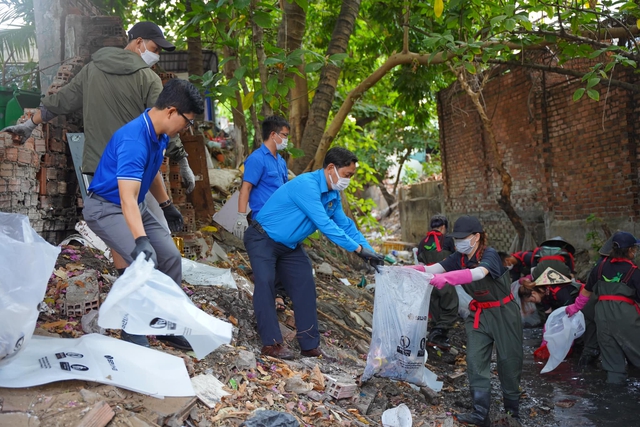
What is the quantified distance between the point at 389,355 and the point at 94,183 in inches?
88.7

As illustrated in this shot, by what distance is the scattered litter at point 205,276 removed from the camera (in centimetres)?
520

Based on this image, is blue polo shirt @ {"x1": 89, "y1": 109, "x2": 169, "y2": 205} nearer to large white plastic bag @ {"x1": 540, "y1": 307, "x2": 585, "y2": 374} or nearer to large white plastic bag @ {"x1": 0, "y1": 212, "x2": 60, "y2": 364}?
large white plastic bag @ {"x1": 0, "y1": 212, "x2": 60, "y2": 364}

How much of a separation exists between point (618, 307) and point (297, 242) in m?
3.04

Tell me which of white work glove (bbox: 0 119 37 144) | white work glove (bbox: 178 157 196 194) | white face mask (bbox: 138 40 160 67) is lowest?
white work glove (bbox: 178 157 196 194)

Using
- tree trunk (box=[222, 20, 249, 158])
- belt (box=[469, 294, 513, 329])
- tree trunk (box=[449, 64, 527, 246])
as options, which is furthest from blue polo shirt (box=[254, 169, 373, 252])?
tree trunk (box=[449, 64, 527, 246])

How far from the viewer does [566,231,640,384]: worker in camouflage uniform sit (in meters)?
5.34

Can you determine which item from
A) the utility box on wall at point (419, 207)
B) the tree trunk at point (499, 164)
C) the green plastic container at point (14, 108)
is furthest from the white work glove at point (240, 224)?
the utility box on wall at point (419, 207)

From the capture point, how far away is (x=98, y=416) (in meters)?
2.66

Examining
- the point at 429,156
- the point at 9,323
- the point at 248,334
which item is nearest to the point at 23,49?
the point at 248,334

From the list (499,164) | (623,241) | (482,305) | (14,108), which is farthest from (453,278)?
(499,164)

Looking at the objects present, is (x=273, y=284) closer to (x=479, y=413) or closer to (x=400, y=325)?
(x=400, y=325)

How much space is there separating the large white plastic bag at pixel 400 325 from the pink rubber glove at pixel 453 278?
2.2 inches

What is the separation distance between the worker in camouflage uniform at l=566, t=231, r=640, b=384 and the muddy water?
24 cm

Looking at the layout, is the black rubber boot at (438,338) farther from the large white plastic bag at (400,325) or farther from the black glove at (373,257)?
the black glove at (373,257)
